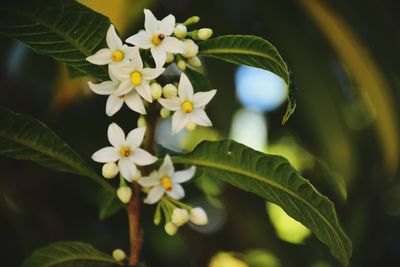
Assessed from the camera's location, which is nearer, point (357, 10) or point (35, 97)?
point (357, 10)

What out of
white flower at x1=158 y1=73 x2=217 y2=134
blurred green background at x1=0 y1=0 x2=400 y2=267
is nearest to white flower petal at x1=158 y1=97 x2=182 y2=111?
white flower at x1=158 y1=73 x2=217 y2=134

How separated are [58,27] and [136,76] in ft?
0.46

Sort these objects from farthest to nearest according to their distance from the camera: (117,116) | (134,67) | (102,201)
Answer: (117,116) → (102,201) → (134,67)

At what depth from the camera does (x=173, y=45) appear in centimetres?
84

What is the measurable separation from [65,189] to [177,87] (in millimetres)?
1040

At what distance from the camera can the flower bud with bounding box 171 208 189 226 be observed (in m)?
0.92

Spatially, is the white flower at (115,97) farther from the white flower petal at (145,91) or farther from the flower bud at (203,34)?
the flower bud at (203,34)

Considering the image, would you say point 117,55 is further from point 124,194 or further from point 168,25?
point 124,194

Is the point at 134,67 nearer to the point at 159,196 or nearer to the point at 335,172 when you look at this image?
the point at 159,196

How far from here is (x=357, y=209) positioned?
6.12 ft

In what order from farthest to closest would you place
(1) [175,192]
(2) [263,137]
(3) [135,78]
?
(2) [263,137] < (1) [175,192] < (3) [135,78]

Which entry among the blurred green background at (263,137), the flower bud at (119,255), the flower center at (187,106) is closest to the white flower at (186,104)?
the flower center at (187,106)

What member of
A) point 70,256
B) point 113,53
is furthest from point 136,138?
point 70,256

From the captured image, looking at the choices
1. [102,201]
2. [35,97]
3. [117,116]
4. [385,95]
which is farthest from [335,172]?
[35,97]
